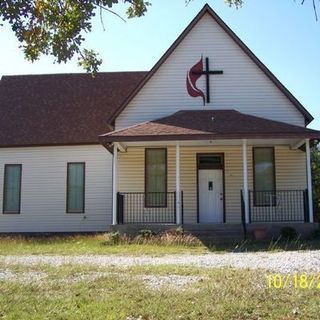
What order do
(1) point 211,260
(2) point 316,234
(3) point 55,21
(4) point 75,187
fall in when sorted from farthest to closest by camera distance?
(4) point 75,187
(2) point 316,234
(1) point 211,260
(3) point 55,21

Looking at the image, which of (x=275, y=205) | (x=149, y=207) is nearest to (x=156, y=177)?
(x=149, y=207)

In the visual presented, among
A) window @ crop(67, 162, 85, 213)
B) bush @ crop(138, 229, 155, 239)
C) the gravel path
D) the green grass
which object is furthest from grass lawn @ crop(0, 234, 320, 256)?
window @ crop(67, 162, 85, 213)

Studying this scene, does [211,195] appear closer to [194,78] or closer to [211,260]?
[194,78]

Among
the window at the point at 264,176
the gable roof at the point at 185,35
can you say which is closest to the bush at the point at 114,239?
the gable roof at the point at 185,35

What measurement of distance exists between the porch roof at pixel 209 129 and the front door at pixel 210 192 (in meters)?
2.20

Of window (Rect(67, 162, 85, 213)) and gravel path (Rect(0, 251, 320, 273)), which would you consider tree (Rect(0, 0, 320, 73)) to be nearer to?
gravel path (Rect(0, 251, 320, 273))

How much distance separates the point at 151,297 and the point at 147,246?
312 inches

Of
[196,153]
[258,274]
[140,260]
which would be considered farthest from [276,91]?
[258,274]

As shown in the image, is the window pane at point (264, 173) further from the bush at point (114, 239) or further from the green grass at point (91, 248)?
the bush at point (114, 239)

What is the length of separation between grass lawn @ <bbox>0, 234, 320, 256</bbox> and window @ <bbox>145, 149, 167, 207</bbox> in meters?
3.38

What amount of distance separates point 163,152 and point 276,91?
4.98 meters

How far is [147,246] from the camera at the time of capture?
16.0 metres

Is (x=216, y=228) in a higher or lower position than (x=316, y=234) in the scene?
higher

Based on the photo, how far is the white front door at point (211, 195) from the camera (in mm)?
20891
